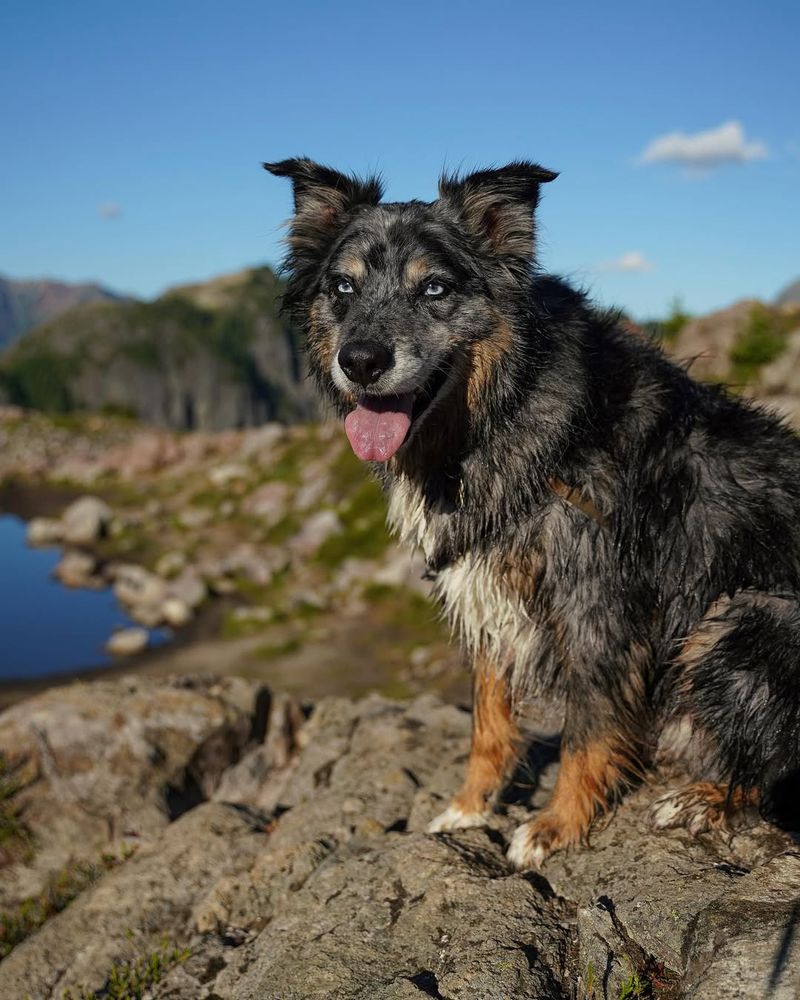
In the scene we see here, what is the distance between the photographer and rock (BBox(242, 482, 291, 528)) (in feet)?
101

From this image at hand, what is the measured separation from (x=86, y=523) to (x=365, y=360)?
109 ft

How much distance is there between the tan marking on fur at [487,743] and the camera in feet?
16.1

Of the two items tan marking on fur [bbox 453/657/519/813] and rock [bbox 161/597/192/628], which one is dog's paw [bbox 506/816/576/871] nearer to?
tan marking on fur [bbox 453/657/519/813]

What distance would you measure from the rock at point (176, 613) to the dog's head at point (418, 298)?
2033 centimetres

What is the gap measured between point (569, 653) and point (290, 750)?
4843 millimetres

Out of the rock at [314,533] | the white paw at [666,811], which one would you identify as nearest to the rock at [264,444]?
the rock at [314,533]

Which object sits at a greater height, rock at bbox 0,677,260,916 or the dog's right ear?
the dog's right ear

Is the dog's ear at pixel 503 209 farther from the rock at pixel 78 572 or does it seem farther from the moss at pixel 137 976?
the rock at pixel 78 572

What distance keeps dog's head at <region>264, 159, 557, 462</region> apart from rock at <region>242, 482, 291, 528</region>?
25.9m

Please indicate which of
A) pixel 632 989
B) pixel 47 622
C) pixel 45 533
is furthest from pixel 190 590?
pixel 632 989

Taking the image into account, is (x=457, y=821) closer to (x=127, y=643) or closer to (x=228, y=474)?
(x=127, y=643)

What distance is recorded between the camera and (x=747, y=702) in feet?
12.8

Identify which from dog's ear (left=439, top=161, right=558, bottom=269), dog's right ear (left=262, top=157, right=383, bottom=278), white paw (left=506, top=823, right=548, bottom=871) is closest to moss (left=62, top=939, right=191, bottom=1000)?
white paw (left=506, top=823, right=548, bottom=871)

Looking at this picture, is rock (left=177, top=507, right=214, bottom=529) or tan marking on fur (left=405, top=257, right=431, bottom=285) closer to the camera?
tan marking on fur (left=405, top=257, right=431, bottom=285)
